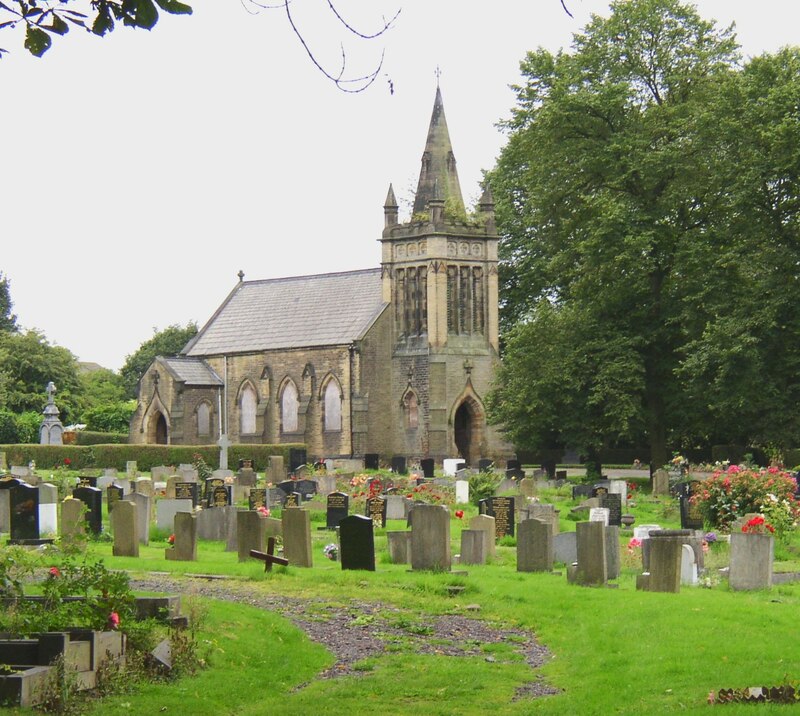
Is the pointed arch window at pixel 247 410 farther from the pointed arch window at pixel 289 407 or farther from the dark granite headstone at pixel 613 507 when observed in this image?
the dark granite headstone at pixel 613 507

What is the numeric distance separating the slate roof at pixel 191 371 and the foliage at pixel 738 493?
42.4m

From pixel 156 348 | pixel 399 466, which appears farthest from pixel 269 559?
pixel 156 348

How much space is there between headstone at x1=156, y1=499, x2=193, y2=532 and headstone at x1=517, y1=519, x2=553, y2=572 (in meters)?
8.75

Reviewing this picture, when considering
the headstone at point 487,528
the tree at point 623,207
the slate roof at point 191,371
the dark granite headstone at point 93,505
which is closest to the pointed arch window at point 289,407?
the slate roof at point 191,371

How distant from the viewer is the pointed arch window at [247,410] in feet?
223

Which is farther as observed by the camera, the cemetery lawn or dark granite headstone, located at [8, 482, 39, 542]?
dark granite headstone, located at [8, 482, 39, 542]

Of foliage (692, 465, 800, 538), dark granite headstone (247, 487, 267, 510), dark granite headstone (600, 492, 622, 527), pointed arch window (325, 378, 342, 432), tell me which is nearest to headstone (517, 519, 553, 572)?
dark granite headstone (600, 492, 622, 527)

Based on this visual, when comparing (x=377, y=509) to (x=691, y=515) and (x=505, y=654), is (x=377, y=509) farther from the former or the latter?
(x=505, y=654)

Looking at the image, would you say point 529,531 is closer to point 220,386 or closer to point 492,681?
point 492,681

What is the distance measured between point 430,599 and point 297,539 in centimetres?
371

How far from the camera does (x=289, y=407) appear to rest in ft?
219

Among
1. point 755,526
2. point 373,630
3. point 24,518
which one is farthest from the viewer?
point 24,518

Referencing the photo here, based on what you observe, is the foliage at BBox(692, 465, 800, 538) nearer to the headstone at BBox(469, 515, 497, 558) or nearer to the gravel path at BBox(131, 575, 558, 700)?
the headstone at BBox(469, 515, 497, 558)

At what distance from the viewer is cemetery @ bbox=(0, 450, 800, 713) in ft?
42.4
